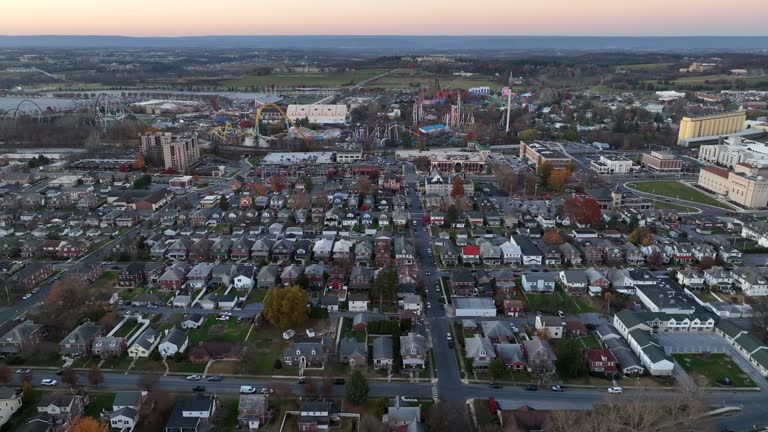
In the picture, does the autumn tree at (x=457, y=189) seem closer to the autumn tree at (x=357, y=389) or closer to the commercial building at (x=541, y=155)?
the commercial building at (x=541, y=155)

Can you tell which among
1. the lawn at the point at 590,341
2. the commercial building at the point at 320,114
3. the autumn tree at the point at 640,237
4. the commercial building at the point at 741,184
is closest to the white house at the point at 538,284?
the lawn at the point at 590,341

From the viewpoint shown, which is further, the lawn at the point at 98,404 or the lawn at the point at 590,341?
the lawn at the point at 590,341

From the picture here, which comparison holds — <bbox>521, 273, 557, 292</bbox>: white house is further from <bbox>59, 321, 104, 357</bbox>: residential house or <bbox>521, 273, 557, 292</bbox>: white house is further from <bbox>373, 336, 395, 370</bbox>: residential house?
<bbox>59, 321, 104, 357</bbox>: residential house

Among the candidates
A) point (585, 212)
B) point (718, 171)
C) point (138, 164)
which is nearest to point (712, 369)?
point (585, 212)

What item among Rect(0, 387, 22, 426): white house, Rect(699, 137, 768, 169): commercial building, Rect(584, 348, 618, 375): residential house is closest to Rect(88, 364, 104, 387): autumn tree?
Rect(0, 387, 22, 426): white house

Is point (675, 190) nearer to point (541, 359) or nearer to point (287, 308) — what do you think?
point (541, 359)

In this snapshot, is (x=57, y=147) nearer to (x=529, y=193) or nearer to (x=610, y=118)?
(x=529, y=193)

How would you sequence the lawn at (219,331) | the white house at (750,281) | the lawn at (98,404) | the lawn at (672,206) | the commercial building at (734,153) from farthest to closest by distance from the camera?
the commercial building at (734,153)
the lawn at (672,206)
the white house at (750,281)
the lawn at (219,331)
the lawn at (98,404)

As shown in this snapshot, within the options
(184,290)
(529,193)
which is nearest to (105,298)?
(184,290)
